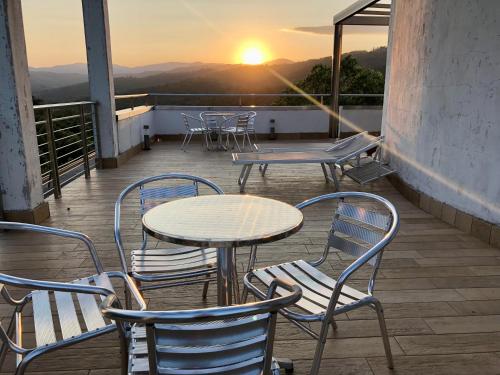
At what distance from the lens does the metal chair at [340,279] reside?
135cm

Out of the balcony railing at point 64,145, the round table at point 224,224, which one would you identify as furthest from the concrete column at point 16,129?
the round table at point 224,224

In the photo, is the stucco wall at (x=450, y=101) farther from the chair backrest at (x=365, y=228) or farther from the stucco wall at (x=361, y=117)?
the stucco wall at (x=361, y=117)

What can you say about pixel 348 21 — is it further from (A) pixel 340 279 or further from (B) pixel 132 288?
(B) pixel 132 288

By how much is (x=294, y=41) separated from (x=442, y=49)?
34.9 ft

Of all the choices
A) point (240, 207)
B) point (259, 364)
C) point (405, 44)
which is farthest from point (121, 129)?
point (259, 364)

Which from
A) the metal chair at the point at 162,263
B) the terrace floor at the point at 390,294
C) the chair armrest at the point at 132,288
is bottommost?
the terrace floor at the point at 390,294

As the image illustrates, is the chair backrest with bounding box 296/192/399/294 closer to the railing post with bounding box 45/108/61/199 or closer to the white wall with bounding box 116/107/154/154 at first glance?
the railing post with bounding box 45/108/61/199

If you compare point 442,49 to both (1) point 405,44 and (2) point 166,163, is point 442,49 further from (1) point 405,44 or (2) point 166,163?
Answer: (2) point 166,163

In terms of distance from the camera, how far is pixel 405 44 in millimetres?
4590

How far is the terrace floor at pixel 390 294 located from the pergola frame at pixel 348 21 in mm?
4214

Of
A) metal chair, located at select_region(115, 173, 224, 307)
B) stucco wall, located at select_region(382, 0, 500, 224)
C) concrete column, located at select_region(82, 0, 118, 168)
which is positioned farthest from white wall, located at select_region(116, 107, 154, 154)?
metal chair, located at select_region(115, 173, 224, 307)

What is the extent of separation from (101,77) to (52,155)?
2.17 meters

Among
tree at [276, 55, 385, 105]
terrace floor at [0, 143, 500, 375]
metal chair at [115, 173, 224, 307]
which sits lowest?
terrace floor at [0, 143, 500, 375]

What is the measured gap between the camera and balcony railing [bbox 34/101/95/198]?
4230 mm
